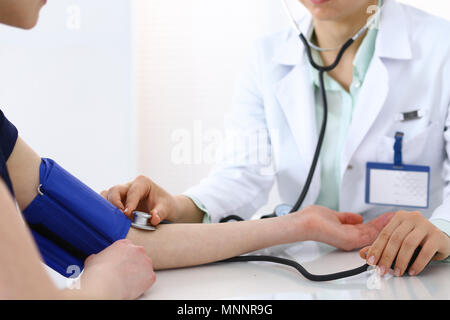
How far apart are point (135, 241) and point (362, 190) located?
616mm

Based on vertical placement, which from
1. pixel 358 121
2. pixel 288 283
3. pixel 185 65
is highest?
pixel 185 65

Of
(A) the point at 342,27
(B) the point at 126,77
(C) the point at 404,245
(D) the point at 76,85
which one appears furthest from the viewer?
(B) the point at 126,77

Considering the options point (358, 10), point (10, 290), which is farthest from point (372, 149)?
point (10, 290)

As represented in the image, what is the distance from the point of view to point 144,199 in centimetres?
107

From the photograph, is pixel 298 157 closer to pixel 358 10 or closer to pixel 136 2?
pixel 358 10

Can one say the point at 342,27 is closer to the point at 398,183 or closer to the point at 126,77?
the point at 398,183

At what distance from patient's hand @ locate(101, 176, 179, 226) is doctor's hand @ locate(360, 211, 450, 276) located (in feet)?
1.30

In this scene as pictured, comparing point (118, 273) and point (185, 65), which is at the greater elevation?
point (185, 65)

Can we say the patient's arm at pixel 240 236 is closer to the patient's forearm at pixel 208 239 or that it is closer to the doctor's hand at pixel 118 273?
the patient's forearm at pixel 208 239

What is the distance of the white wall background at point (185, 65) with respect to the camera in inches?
101

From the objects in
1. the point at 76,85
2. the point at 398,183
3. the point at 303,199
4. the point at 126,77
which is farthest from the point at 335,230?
the point at 126,77

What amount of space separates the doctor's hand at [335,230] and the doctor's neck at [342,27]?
48 centimetres

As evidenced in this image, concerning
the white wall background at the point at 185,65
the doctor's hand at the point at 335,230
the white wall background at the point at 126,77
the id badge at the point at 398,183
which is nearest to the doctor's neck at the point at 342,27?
the id badge at the point at 398,183

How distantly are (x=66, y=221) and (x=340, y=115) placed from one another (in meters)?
0.75
